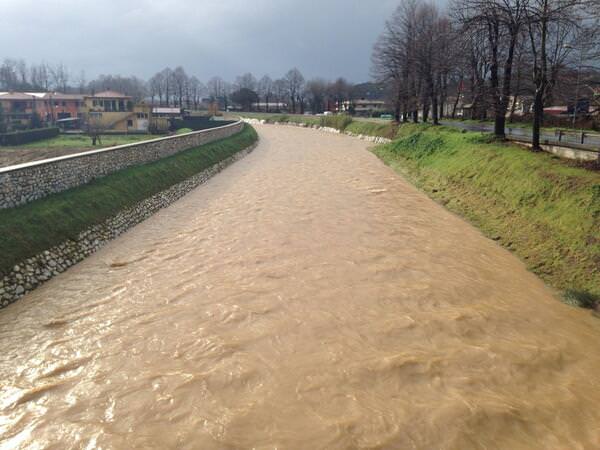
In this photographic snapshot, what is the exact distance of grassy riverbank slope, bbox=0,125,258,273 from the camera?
1170 cm

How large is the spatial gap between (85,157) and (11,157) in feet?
95.2

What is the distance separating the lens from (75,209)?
1480 cm

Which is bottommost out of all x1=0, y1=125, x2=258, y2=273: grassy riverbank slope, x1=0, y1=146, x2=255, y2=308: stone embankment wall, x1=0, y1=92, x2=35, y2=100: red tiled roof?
x1=0, y1=146, x2=255, y2=308: stone embankment wall

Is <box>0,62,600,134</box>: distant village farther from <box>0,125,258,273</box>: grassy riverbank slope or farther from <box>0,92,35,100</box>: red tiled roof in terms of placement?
<box>0,125,258,273</box>: grassy riverbank slope

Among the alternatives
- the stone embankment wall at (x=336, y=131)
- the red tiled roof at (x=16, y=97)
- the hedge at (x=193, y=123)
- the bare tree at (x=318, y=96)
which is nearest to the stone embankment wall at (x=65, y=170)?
the stone embankment wall at (x=336, y=131)

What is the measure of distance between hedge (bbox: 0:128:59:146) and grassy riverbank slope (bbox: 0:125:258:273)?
35.9m

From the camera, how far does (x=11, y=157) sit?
40094mm

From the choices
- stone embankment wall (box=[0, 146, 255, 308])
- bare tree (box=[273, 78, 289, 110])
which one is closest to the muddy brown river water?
stone embankment wall (box=[0, 146, 255, 308])

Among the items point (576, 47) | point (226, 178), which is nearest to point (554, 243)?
point (576, 47)

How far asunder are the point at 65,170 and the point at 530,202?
16610 mm

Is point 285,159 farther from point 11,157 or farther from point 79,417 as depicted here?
point 79,417

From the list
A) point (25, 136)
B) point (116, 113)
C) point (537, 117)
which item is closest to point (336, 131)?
point (116, 113)

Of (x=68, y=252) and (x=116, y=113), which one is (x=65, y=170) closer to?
(x=68, y=252)

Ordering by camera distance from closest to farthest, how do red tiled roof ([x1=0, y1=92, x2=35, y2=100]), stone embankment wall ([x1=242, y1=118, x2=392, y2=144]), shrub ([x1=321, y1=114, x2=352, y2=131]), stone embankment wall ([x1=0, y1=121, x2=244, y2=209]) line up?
stone embankment wall ([x1=0, y1=121, x2=244, y2=209]) → stone embankment wall ([x1=242, y1=118, x2=392, y2=144]) → shrub ([x1=321, y1=114, x2=352, y2=131]) → red tiled roof ([x1=0, y1=92, x2=35, y2=100])
